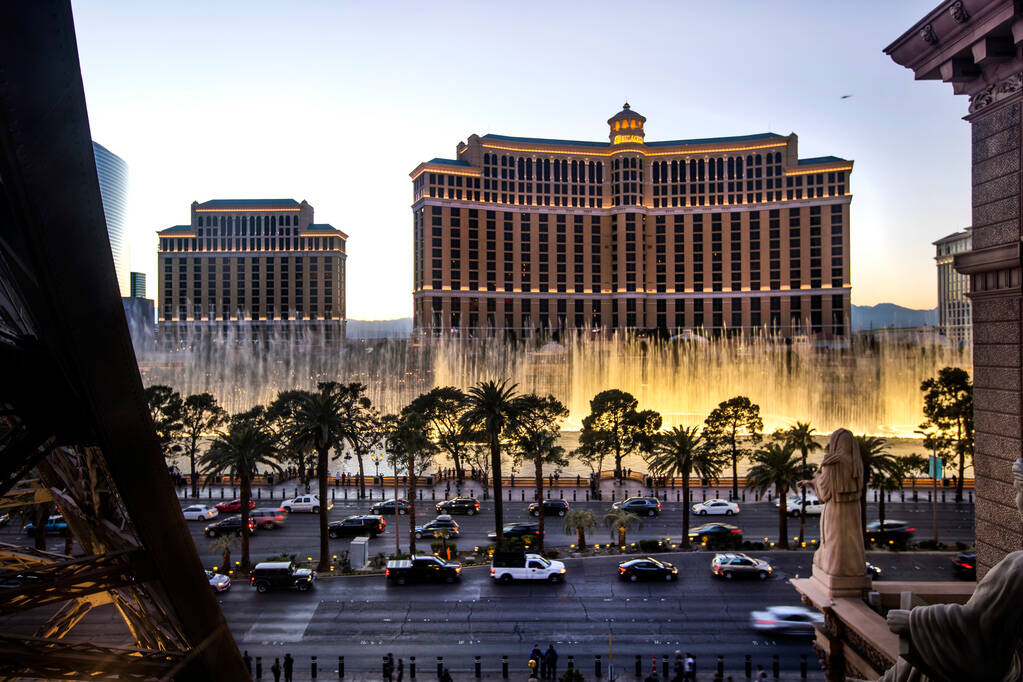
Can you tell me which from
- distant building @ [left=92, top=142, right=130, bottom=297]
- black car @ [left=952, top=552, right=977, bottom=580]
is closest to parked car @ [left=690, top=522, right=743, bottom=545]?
black car @ [left=952, top=552, right=977, bottom=580]

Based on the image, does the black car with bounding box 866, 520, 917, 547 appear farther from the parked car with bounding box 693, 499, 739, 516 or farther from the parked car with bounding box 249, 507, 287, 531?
the parked car with bounding box 249, 507, 287, 531

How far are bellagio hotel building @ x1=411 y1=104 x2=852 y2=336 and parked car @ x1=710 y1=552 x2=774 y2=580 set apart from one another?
90.8 m

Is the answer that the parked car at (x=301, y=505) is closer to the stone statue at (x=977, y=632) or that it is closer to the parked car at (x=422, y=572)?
the parked car at (x=422, y=572)

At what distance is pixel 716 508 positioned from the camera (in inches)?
1517

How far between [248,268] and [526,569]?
131 m

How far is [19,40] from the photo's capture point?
4.38m

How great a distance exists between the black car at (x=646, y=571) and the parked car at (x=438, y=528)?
33.0ft

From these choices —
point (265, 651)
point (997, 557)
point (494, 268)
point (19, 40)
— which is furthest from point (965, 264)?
point (494, 268)

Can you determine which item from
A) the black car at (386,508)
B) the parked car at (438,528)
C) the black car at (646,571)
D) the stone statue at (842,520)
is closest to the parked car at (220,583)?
the parked car at (438,528)

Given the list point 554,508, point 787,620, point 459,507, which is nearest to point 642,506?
point 554,508

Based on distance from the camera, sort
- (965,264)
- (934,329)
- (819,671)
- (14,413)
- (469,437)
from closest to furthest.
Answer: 1. (14,413)
2. (965,264)
3. (819,671)
4. (469,437)
5. (934,329)

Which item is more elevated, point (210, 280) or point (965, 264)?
point (210, 280)

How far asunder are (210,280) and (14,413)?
15222 cm

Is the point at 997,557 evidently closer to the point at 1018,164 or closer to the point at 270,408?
the point at 1018,164
